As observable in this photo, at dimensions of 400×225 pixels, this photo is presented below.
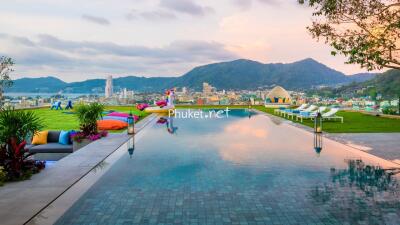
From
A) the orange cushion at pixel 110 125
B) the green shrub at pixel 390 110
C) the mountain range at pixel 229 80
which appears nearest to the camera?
the orange cushion at pixel 110 125

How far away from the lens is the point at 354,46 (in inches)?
318

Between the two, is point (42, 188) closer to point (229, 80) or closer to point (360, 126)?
point (360, 126)

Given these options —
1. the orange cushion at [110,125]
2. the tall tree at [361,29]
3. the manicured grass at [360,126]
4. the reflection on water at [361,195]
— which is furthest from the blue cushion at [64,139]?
the manicured grass at [360,126]

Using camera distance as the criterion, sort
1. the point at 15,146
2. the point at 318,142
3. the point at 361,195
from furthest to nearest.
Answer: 1. the point at 318,142
2. the point at 15,146
3. the point at 361,195

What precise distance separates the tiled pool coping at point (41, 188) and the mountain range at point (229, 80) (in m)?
81.5

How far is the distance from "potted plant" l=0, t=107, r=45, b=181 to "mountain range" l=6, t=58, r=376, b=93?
8149cm

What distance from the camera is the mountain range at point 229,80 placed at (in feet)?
292

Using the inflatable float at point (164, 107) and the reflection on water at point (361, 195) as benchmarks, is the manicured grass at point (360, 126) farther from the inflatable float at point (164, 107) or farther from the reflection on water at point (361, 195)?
the inflatable float at point (164, 107)

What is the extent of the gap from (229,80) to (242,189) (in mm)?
90724

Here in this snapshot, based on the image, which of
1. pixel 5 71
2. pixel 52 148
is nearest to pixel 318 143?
pixel 52 148

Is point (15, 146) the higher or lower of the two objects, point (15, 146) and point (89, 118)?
the lower

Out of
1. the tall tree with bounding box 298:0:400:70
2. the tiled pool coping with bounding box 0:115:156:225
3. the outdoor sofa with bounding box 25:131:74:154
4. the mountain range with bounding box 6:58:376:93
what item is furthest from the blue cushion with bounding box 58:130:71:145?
the mountain range with bounding box 6:58:376:93

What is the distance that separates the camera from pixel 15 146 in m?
6.10

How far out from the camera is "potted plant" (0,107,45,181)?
5.76 meters
